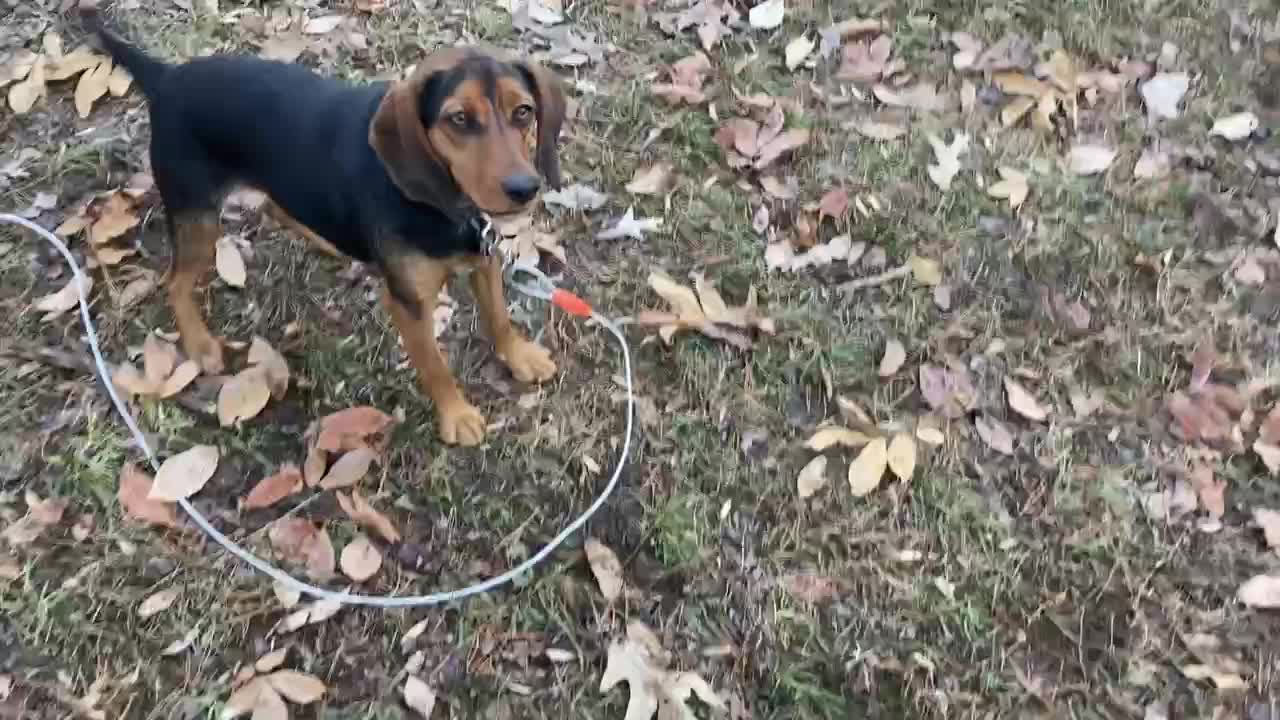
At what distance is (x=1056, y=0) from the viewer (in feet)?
17.4

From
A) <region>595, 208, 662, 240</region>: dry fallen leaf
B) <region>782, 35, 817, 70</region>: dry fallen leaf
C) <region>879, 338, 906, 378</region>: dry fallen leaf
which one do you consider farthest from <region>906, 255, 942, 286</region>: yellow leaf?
<region>782, 35, 817, 70</region>: dry fallen leaf

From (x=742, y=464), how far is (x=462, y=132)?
1526 millimetres

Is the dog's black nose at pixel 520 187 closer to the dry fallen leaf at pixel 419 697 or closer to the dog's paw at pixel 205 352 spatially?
the dry fallen leaf at pixel 419 697

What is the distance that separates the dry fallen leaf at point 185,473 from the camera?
11.9 ft

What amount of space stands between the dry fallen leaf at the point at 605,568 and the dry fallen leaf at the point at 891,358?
1.22 m

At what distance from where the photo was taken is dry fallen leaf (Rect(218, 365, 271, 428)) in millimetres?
3814

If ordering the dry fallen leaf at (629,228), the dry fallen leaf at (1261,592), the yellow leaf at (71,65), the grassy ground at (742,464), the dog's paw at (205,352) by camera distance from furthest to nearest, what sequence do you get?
the yellow leaf at (71,65) < the dry fallen leaf at (629,228) < the dog's paw at (205,352) < the dry fallen leaf at (1261,592) < the grassy ground at (742,464)

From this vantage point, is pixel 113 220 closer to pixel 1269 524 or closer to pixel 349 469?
pixel 349 469

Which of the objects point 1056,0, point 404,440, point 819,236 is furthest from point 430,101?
point 1056,0

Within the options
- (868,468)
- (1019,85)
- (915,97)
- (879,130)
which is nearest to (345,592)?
(868,468)

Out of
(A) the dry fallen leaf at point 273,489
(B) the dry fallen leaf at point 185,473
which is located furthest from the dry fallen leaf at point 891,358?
(B) the dry fallen leaf at point 185,473

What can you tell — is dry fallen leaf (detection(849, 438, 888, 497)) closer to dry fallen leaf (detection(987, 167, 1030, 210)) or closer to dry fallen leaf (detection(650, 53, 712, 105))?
dry fallen leaf (detection(987, 167, 1030, 210))

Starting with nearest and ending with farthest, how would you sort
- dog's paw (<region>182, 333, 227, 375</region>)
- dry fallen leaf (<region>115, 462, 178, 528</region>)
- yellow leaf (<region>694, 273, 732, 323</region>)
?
dry fallen leaf (<region>115, 462, 178, 528</region>) < dog's paw (<region>182, 333, 227, 375</region>) < yellow leaf (<region>694, 273, 732, 323</region>)

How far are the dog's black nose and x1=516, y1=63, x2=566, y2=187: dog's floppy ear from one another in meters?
0.35
